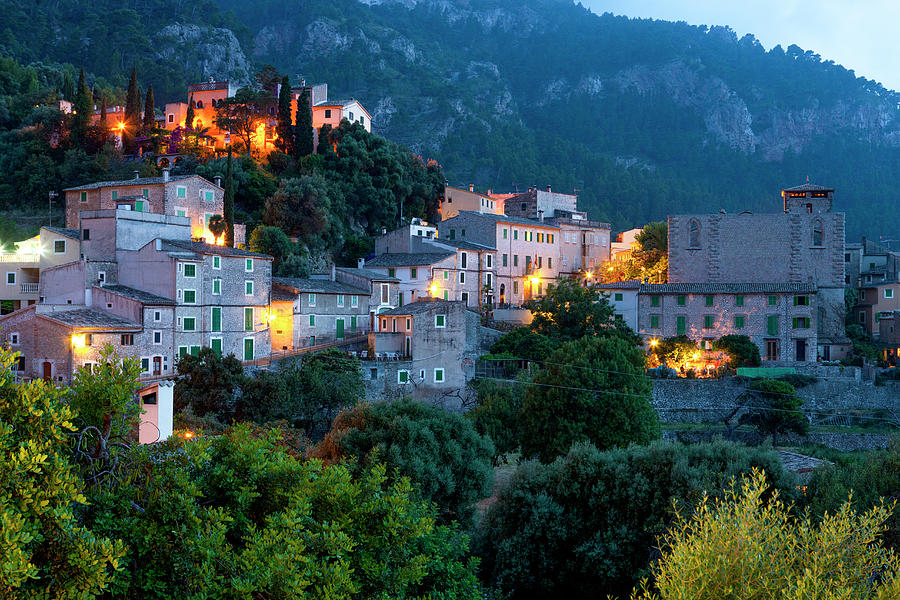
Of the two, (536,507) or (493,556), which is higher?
(536,507)

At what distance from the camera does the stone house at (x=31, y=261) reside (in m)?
43.2

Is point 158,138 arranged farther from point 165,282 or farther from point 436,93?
point 436,93

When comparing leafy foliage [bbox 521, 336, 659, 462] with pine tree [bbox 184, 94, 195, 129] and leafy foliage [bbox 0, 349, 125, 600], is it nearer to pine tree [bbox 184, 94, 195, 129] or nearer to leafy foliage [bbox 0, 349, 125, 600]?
leafy foliage [bbox 0, 349, 125, 600]

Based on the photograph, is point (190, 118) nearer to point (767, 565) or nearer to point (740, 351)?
point (740, 351)

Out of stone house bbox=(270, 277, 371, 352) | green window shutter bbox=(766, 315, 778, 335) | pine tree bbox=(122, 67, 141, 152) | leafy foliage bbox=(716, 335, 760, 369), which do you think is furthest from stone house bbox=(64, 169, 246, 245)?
green window shutter bbox=(766, 315, 778, 335)

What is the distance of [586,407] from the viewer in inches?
1348

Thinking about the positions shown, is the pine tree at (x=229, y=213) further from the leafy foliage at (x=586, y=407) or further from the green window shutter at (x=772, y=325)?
the green window shutter at (x=772, y=325)

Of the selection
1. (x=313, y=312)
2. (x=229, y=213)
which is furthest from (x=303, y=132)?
(x=313, y=312)

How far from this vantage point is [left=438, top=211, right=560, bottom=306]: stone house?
197 ft

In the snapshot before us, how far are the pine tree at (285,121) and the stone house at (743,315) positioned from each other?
3059 centimetres

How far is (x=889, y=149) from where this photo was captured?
124812 millimetres

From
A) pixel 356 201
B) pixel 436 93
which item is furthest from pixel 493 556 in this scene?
pixel 436 93

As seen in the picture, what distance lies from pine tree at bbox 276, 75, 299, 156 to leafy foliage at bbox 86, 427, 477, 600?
53932 mm

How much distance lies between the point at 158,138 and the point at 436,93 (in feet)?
233
